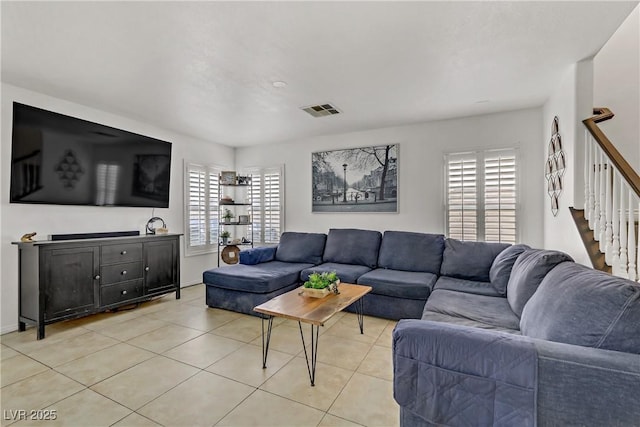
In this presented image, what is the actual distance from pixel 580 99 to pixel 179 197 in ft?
16.5

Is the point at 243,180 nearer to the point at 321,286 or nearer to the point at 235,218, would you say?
the point at 235,218

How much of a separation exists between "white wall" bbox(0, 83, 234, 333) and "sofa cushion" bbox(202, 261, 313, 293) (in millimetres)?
1406

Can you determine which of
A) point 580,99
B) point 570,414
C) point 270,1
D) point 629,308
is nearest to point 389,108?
point 580,99

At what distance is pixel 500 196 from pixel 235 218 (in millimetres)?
4267

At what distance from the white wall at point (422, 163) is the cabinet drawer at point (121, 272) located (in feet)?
7.88

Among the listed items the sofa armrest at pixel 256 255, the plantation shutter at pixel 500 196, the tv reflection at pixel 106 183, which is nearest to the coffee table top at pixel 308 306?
the sofa armrest at pixel 256 255

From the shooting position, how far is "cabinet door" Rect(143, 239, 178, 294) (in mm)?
3879

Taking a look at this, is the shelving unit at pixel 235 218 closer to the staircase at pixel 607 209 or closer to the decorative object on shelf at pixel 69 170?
the decorative object on shelf at pixel 69 170

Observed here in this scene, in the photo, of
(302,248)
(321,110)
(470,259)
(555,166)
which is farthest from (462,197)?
(302,248)

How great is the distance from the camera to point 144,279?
12.6 ft

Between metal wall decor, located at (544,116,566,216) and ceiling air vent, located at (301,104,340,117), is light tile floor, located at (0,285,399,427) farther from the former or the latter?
ceiling air vent, located at (301,104,340,117)

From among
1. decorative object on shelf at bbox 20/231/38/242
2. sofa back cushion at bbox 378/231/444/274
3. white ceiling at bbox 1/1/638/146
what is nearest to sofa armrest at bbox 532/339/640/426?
white ceiling at bbox 1/1/638/146

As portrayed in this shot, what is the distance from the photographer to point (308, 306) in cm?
240

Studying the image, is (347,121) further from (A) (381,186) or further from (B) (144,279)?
(B) (144,279)
